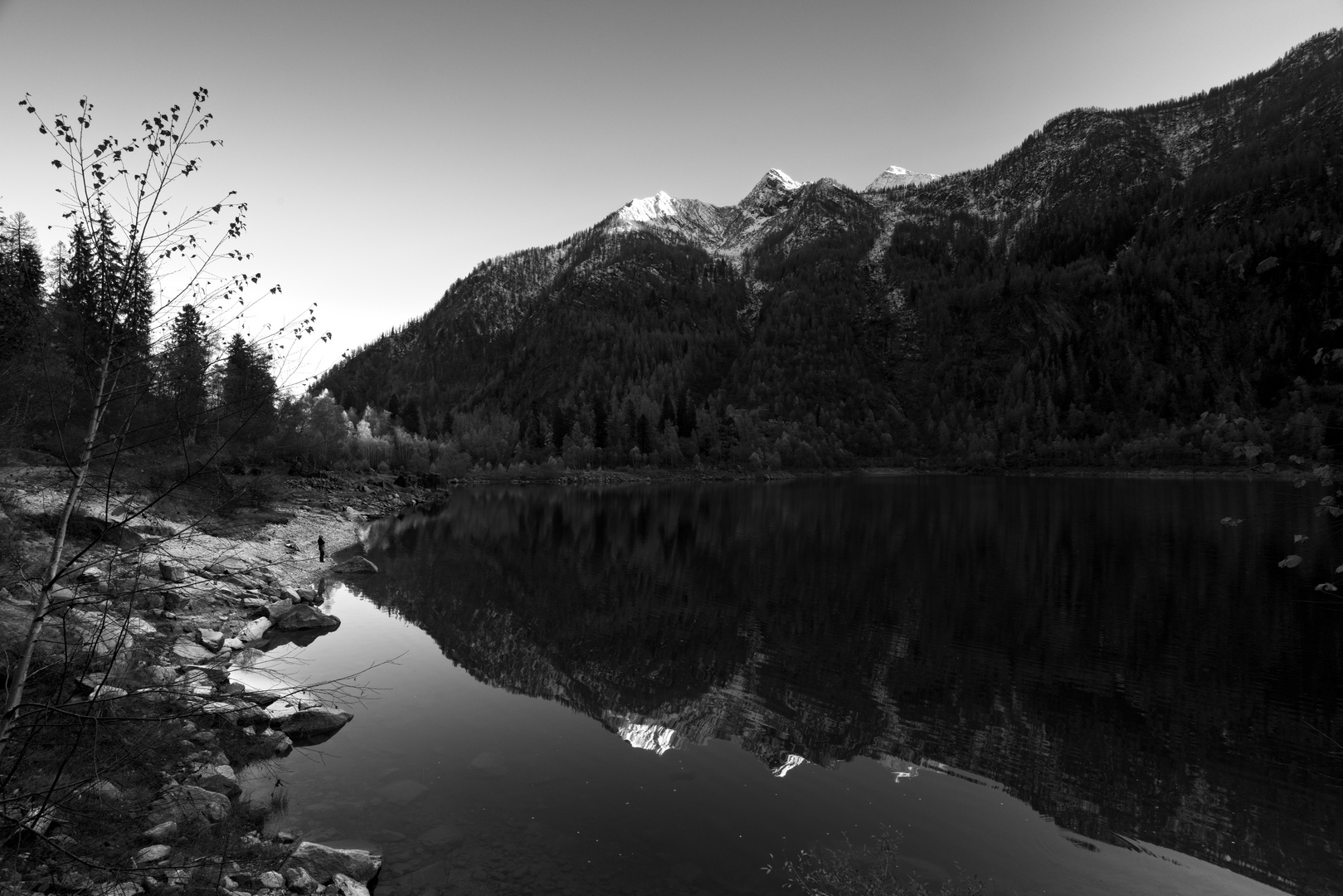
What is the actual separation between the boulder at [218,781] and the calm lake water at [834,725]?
3.47ft

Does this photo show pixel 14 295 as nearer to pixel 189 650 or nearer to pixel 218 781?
pixel 189 650

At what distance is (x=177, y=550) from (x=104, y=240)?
104ft

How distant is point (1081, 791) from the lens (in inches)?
551

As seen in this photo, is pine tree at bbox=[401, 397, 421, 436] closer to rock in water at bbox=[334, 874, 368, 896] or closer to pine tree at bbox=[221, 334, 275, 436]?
rock in water at bbox=[334, 874, 368, 896]

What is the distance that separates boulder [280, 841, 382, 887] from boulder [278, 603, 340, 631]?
16633 mm

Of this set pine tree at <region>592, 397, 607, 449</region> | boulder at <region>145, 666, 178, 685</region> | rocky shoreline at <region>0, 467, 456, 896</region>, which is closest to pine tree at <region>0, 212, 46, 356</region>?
rocky shoreline at <region>0, 467, 456, 896</region>

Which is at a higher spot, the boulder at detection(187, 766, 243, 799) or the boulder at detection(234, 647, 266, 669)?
the boulder at detection(187, 766, 243, 799)

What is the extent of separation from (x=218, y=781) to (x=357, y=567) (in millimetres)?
26084

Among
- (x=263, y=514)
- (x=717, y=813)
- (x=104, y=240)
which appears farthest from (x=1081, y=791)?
(x=263, y=514)

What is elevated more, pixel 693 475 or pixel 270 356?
pixel 270 356

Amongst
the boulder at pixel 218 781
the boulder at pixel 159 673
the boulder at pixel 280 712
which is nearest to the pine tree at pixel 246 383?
the boulder at pixel 218 781

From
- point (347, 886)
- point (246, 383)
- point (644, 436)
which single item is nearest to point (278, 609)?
point (347, 886)

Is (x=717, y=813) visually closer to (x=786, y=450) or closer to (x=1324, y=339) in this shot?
(x=1324, y=339)

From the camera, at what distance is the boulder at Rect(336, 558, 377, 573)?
35.2m
